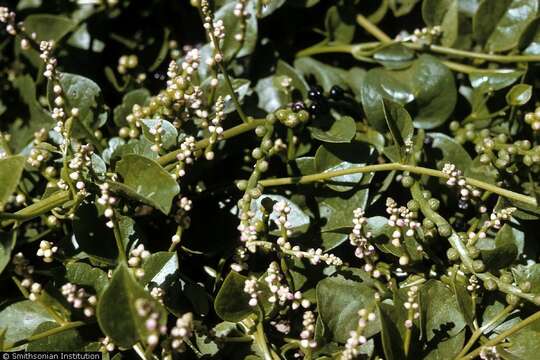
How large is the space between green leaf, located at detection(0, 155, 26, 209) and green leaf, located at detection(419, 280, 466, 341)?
0.66 metres

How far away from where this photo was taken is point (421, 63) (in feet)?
4.49

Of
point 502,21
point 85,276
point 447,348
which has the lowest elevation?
point 447,348

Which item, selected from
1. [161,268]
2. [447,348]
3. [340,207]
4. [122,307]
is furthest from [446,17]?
[122,307]

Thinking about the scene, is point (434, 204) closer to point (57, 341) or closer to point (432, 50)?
point (432, 50)

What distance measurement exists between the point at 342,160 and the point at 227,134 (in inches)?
8.6

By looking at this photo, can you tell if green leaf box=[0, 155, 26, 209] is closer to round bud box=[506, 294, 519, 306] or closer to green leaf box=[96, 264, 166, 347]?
green leaf box=[96, 264, 166, 347]

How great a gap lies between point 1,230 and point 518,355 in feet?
2.73

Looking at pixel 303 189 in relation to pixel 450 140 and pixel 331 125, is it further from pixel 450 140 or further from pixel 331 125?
pixel 450 140

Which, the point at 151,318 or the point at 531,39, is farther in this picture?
the point at 531,39

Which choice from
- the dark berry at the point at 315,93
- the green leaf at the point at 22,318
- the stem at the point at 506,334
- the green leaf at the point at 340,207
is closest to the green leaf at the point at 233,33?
the dark berry at the point at 315,93

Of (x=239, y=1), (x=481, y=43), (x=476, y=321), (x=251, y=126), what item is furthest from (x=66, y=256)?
(x=481, y=43)

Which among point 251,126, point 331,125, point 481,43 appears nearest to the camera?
point 251,126

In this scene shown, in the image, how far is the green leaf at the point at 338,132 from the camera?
1.18 m

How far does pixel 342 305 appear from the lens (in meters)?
1.10
